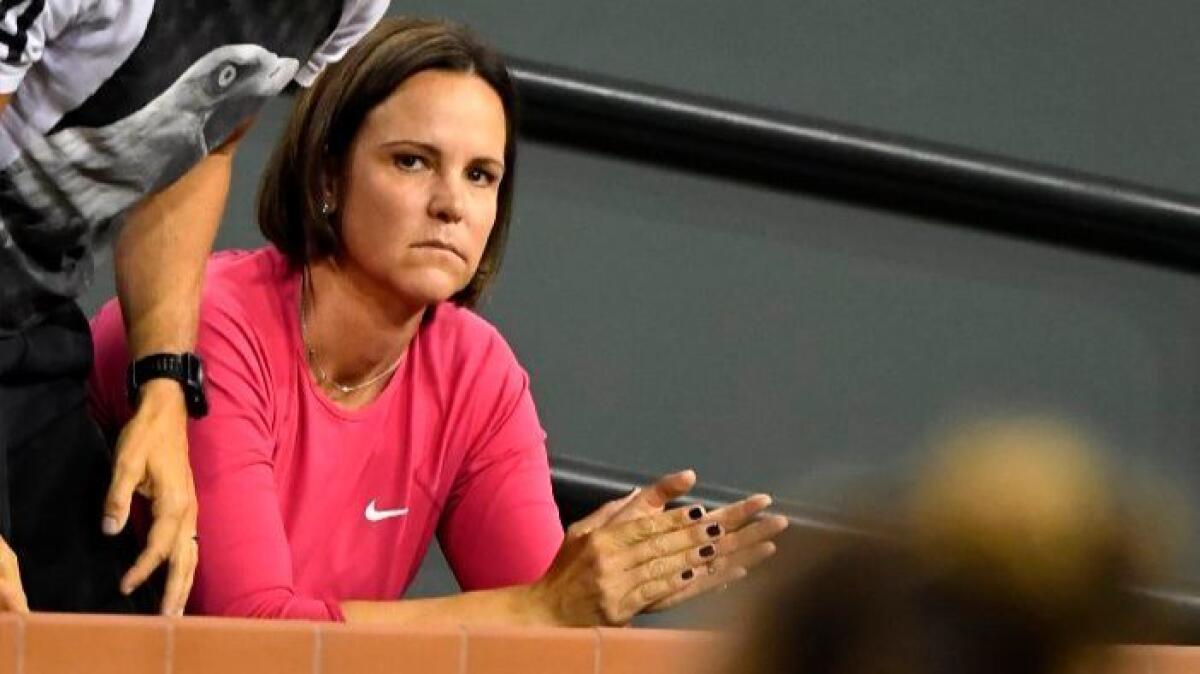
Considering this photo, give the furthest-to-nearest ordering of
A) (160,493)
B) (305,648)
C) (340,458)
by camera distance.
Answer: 1. (340,458)
2. (160,493)
3. (305,648)

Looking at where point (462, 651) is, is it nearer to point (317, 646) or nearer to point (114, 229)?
point (317, 646)

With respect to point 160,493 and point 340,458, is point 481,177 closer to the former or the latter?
point 340,458

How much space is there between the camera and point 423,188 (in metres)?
1.64

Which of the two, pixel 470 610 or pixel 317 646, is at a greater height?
pixel 317 646

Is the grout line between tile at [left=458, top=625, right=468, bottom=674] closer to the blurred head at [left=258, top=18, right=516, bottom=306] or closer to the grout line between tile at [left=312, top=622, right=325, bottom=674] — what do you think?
the grout line between tile at [left=312, top=622, right=325, bottom=674]

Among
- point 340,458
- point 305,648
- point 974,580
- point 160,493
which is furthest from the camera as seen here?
point 340,458

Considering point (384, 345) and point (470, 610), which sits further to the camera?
point (384, 345)

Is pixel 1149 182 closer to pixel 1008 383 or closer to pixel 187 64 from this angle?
pixel 1008 383

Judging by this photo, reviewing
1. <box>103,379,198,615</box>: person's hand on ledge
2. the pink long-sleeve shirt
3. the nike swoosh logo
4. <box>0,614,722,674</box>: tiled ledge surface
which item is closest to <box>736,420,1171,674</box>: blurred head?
<box>0,614,722,674</box>: tiled ledge surface

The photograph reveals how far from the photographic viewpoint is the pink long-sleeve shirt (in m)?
1.53

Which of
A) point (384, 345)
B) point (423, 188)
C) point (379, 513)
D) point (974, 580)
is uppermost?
point (974, 580)

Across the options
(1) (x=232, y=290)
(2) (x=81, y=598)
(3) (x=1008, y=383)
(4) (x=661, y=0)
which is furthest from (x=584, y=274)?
(2) (x=81, y=598)

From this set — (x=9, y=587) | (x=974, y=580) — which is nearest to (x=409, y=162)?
(x=9, y=587)

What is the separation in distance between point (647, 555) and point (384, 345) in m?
0.25
